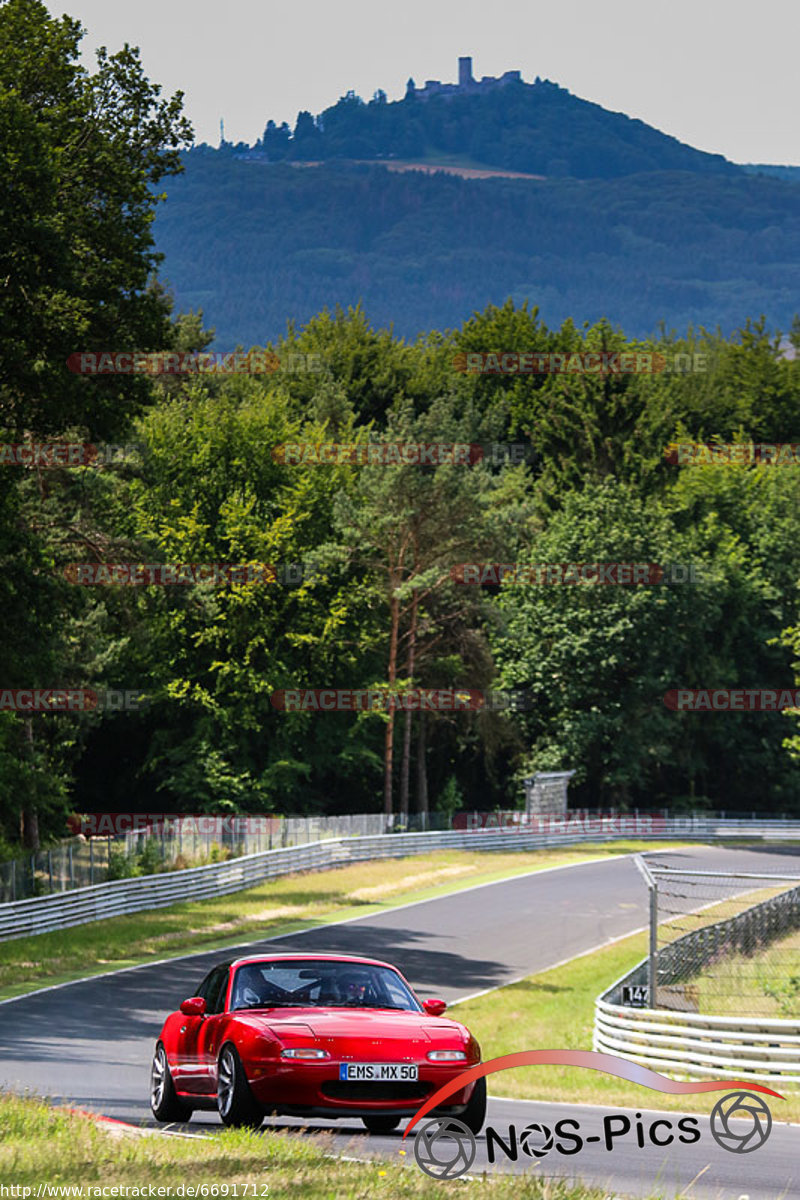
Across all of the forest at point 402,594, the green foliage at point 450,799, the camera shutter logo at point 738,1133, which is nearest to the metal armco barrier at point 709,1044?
the camera shutter logo at point 738,1133

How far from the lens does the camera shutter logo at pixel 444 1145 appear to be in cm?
1053

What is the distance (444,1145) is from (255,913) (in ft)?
98.0

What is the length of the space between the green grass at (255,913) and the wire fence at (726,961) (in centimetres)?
1118

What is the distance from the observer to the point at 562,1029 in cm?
2617

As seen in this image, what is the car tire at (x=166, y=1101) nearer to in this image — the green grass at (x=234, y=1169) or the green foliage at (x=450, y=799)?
the green grass at (x=234, y=1169)

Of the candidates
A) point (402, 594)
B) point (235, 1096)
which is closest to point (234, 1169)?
point (235, 1096)

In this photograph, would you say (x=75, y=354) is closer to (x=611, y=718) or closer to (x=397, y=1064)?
(x=397, y=1064)

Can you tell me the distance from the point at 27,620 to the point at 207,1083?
71.1 feet

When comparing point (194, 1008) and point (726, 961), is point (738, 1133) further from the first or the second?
point (726, 961)

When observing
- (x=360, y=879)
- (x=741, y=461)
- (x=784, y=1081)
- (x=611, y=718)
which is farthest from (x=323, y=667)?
(x=784, y=1081)

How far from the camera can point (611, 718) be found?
238 ft

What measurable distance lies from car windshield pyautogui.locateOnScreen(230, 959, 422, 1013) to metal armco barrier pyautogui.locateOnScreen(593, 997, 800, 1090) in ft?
27.6

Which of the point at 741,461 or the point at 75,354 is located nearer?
the point at 75,354

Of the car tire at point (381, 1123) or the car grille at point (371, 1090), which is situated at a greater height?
the car grille at point (371, 1090)
